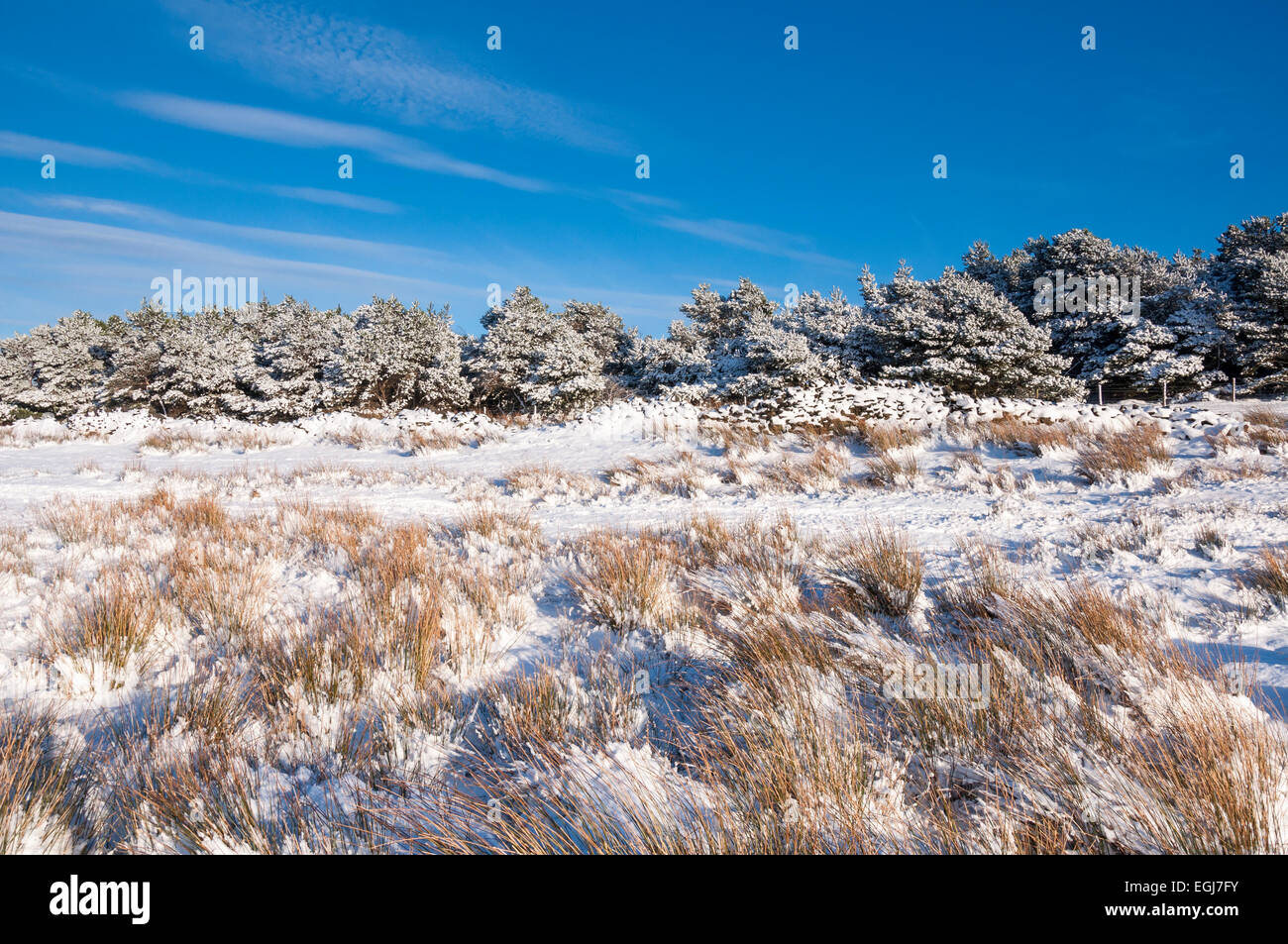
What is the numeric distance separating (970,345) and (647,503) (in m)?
24.8

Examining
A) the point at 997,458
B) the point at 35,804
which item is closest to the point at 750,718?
the point at 35,804

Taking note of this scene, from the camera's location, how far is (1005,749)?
6.60 feet

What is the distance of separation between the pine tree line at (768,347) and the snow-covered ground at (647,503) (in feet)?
35.9

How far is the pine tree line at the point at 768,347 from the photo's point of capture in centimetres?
2681

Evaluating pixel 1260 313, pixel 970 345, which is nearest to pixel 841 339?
pixel 970 345

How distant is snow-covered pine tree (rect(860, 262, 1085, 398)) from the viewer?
2591 centimetres

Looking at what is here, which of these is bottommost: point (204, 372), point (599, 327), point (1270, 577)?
point (1270, 577)

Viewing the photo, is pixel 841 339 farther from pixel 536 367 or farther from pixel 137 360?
pixel 137 360

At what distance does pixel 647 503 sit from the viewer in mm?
8398

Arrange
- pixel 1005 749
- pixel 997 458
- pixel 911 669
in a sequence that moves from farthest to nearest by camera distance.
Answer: pixel 997 458 → pixel 911 669 → pixel 1005 749

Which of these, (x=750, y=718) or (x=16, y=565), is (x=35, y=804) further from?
(x=16, y=565)

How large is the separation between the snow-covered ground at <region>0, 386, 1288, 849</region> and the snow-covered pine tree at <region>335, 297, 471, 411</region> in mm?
11889
